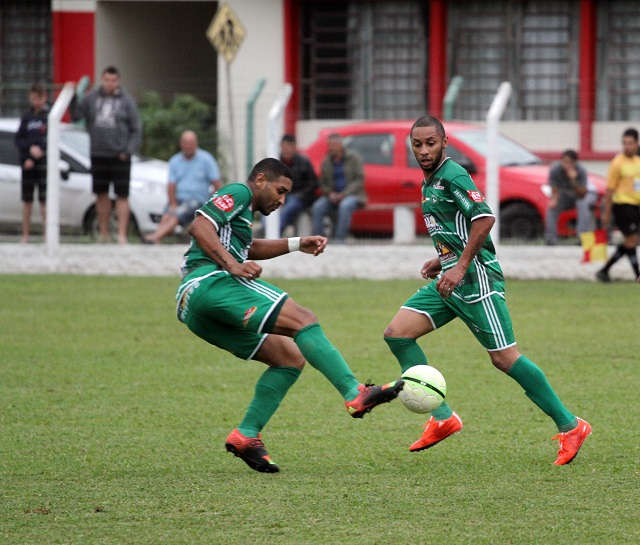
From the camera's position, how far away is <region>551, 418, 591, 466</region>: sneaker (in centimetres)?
627

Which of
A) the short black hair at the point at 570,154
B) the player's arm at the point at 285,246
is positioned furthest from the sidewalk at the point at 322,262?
the player's arm at the point at 285,246


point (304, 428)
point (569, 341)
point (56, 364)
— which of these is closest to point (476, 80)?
point (569, 341)

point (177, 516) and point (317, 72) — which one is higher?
point (317, 72)

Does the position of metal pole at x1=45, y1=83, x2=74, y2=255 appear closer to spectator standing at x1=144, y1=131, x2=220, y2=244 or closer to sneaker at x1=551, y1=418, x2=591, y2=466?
spectator standing at x1=144, y1=131, x2=220, y2=244

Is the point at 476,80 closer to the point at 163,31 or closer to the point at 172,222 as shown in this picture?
the point at 163,31

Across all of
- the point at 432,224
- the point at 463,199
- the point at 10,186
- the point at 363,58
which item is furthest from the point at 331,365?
the point at 363,58

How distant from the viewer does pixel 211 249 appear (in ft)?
20.3

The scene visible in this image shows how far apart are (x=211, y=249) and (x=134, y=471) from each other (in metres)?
1.21

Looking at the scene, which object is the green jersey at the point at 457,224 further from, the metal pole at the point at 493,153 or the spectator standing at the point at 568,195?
the spectator standing at the point at 568,195

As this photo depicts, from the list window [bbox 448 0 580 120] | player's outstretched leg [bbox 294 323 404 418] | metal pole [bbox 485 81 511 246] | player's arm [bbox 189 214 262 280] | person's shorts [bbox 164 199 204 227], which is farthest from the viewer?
window [bbox 448 0 580 120]

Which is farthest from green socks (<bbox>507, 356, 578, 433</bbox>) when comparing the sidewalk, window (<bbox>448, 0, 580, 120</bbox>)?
window (<bbox>448, 0, 580, 120</bbox>)

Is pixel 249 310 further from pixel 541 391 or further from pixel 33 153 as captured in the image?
pixel 33 153

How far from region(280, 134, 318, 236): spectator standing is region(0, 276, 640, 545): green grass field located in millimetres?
3822

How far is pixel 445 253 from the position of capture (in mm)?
6520
